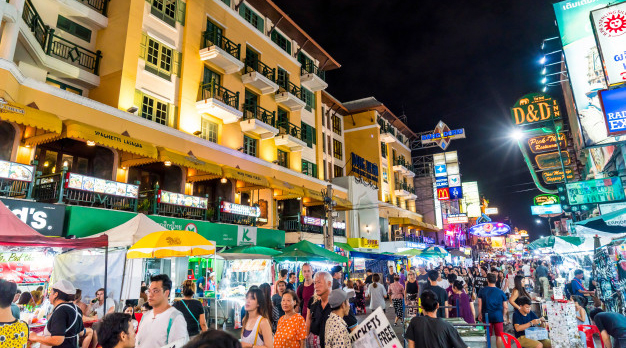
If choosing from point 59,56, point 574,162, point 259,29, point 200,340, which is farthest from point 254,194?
point 574,162

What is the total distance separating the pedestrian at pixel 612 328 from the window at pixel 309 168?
932 inches

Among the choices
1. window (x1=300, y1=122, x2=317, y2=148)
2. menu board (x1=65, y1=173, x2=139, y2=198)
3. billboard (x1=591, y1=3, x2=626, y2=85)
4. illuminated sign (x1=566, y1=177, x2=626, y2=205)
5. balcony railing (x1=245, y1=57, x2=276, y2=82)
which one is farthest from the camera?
window (x1=300, y1=122, x2=317, y2=148)

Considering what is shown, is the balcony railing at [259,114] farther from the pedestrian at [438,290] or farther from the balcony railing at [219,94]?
the pedestrian at [438,290]

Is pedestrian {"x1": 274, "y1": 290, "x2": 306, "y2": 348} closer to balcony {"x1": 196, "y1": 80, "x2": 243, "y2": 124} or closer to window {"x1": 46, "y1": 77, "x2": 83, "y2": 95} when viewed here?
window {"x1": 46, "y1": 77, "x2": 83, "y2": 95}

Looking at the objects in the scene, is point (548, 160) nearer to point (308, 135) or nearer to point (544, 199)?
point (544, 199)

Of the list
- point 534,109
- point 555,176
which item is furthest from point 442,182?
point 534,109

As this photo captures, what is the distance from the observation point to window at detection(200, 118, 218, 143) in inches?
826

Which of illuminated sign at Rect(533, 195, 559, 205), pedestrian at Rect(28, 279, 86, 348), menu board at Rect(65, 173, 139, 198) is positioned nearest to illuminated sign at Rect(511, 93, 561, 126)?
illuminated sign at Rect(533, 195, 559, 205)

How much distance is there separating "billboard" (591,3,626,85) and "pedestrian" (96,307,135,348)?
1400cm

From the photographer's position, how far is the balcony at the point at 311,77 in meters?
30.5

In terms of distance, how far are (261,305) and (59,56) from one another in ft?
54.6

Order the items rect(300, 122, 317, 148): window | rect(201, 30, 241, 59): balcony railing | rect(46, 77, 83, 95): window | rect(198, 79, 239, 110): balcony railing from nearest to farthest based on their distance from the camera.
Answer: rect(46, 77, 83, 95): window → rect(198, 79, 239, 110): balcony railing → rect(201, 30, 241, 59): balcony railing → rect(300, 122, 317, 148): window

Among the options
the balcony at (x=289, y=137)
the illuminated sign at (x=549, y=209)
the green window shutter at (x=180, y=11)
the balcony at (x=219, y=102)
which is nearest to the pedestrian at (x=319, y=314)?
the balcony at (x=219, y=102)

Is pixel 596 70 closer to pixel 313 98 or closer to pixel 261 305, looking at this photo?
pixel 261 305
